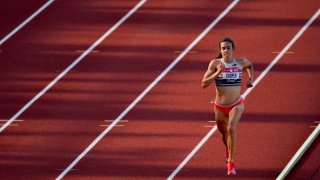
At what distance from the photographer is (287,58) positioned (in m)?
21.6

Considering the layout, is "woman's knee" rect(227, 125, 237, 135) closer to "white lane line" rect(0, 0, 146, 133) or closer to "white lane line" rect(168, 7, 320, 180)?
"white lane line" rect(168, 7, 320, 180)

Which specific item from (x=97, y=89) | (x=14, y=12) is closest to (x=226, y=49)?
(x=97, y=89)

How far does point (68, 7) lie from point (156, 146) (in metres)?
4.27

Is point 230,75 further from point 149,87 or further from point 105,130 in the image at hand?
point 149,87

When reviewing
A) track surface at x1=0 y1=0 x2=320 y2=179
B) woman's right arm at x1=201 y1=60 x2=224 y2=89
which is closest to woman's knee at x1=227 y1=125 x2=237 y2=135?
woman's right arm at x1=201 y1=60 x2=224 y2=89

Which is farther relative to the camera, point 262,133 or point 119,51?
point 119,51

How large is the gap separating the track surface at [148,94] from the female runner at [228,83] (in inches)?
106

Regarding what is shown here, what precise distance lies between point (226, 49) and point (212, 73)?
0.39 m

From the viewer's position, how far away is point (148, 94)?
2092cm

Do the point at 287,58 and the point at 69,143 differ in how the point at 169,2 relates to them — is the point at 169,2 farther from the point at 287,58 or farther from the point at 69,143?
the point at 69,143

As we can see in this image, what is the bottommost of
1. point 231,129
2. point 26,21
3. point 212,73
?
point 231,129

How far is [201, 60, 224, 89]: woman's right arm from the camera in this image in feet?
51.8

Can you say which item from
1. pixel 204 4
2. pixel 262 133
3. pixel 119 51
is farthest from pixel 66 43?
pixel 262 133

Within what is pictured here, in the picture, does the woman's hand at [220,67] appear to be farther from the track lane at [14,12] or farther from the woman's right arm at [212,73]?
the track lane at [14,12]
